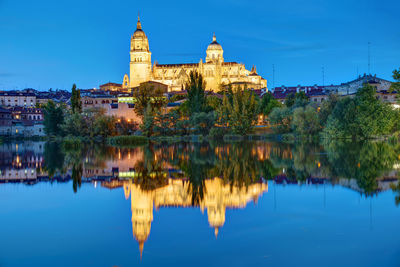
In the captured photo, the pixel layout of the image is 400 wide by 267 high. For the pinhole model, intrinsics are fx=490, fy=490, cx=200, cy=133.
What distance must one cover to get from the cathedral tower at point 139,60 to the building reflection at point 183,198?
92445mm

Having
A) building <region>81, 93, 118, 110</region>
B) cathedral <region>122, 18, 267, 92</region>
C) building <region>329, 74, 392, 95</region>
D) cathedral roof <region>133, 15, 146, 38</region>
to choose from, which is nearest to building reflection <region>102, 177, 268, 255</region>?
building <region>329, 74, 392, 95</region>

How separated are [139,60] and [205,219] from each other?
97.8m

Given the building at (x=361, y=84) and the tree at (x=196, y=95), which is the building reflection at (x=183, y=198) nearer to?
the tree at (x=196, y=95)

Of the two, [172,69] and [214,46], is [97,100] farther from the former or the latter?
[214,46]

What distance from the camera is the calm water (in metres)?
6.04

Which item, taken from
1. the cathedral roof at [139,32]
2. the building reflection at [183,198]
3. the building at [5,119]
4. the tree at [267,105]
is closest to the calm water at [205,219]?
the building reflection at [183,198]

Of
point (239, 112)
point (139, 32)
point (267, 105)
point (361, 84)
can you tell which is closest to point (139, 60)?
point (139, 32)

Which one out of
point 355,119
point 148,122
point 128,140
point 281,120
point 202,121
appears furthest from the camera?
point 281,120

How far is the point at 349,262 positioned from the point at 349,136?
110 feet

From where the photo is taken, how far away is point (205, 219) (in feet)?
25.6

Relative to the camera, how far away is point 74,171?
16.0 metres

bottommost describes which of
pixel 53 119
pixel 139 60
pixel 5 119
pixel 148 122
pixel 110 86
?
pixel 148 122

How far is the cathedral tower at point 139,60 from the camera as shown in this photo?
10325 centimetres

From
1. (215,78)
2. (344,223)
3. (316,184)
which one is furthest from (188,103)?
(215,78)
